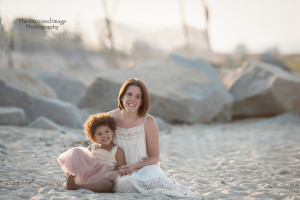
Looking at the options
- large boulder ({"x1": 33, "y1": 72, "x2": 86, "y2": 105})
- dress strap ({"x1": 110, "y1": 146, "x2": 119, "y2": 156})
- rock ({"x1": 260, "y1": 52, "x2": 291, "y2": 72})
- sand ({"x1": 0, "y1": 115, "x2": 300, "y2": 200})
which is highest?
rock ({"x1": 260, "y1": 52, "x2": 291, "y2": 72})

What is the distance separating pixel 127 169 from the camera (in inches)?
120

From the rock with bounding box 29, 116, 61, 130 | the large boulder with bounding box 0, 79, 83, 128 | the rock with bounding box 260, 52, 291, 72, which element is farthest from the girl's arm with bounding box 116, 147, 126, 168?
the rock with bounding box 260, 52, 291, 72

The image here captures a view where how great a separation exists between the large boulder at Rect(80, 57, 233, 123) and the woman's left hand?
4683 millimetres

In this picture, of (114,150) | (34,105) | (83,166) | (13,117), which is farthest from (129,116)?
(34,105)

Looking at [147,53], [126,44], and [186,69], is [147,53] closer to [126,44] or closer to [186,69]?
[126,44]

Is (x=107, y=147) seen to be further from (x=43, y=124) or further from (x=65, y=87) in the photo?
(x=65, y=87)

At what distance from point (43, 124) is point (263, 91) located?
5139mm

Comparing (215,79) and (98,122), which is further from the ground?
(215,79)

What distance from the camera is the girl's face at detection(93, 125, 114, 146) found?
305 centimetres

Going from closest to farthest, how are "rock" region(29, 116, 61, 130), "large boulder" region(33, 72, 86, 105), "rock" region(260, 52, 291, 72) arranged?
1. "rock" region(29, 116, 61, 130)
2. "large boulder" region(33, 72, 86, 105)
3. "rock" region(260, 52, 291, 72)

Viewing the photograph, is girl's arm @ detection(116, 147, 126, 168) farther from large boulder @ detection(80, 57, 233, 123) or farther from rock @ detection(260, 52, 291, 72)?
rock @ detection(260, 52, 291, 72)

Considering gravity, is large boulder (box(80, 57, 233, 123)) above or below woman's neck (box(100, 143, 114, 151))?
above

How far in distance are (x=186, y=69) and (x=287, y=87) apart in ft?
8.05

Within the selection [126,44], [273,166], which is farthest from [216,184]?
[126,44]
